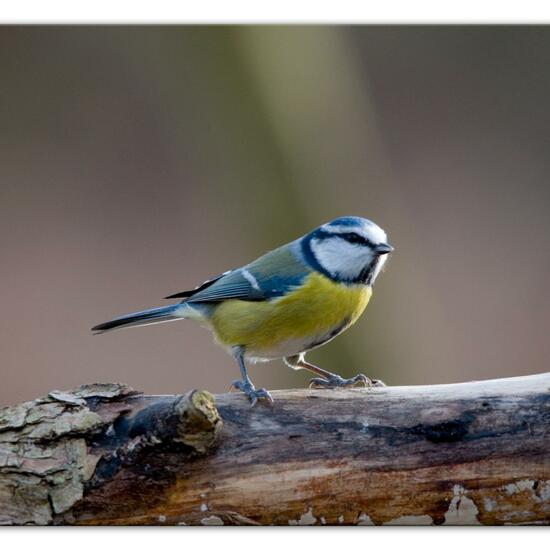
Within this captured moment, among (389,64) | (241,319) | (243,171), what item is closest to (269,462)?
(241,319)

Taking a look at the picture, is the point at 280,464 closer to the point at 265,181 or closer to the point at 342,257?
the point at 342,257

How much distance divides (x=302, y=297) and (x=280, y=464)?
1.30 feet

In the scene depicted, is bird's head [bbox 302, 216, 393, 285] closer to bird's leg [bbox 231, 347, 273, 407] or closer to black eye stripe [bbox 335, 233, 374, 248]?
black eye stripe [bbox 335, 233, 374, 248]

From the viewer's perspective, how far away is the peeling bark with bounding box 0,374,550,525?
138 centimetres

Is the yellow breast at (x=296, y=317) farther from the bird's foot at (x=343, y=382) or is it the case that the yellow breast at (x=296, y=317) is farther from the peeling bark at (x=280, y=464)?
the peeling bark at (x=280, y=464)

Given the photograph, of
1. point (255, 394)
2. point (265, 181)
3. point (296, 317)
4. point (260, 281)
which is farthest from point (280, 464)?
point (265, 181)

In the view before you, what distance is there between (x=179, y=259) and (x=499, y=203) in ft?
3.33

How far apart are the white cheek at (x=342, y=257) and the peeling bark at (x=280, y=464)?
0.35 metres

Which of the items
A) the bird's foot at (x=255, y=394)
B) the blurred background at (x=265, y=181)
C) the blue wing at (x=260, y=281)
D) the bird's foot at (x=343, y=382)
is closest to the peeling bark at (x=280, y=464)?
the bird's foot at (x=255, y=394)

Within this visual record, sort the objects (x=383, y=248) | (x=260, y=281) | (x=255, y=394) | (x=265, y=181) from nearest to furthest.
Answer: (x=255, y=394), (x=383, y=248), (x=260, y=281), (x=265, y=181)

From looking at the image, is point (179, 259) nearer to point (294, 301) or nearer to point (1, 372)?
point (1, 372)

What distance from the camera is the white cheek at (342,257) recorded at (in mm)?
1675

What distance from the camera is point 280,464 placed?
4.60 feet

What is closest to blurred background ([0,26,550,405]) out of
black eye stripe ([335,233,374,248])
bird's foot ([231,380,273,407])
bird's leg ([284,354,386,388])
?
bird's leg ([284,354,386,388])
